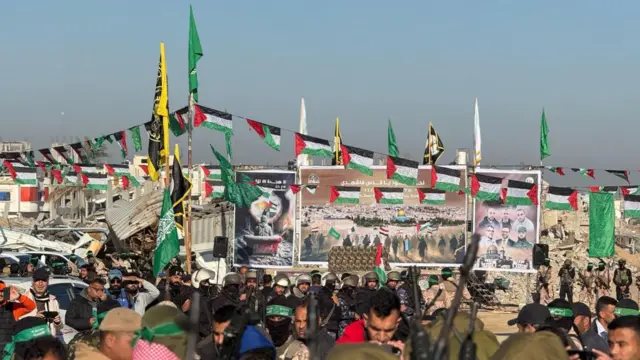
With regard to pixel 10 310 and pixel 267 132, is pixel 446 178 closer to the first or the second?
pixel 267 132

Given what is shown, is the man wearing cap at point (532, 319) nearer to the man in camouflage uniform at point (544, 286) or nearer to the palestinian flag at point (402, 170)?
the palestinian flag at point (402, 170)

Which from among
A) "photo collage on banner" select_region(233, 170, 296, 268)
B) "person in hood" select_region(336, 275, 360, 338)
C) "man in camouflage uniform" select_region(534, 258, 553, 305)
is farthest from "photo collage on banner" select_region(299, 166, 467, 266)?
"person in hood" select_region(336, 275, 360, 338)

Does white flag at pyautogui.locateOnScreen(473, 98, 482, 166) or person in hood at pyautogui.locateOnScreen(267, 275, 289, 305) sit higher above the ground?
white flag at pyautogui.locateOnScreen(473, 98, 482, 166)

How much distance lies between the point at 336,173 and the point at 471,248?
108ft

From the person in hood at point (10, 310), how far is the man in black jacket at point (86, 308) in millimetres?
378

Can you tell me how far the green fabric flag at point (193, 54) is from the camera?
24703mm

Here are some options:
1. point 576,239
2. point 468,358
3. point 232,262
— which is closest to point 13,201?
point 576,239

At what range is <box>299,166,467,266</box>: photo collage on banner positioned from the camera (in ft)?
118

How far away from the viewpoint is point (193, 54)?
25.1 meters

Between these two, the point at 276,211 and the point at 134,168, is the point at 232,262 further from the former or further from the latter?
the point at 134,168

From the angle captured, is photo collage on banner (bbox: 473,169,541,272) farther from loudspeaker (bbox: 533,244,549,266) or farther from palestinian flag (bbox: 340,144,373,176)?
palestinian flag (bbox: 340,144,373,176)

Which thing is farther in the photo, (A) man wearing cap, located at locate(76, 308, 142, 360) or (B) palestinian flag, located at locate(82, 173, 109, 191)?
(B) palestinian flag, located at locate(82, 173, 109, 191)

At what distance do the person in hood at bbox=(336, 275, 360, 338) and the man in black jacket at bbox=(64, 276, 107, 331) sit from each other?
2.82 meters

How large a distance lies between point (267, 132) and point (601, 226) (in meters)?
14.3
